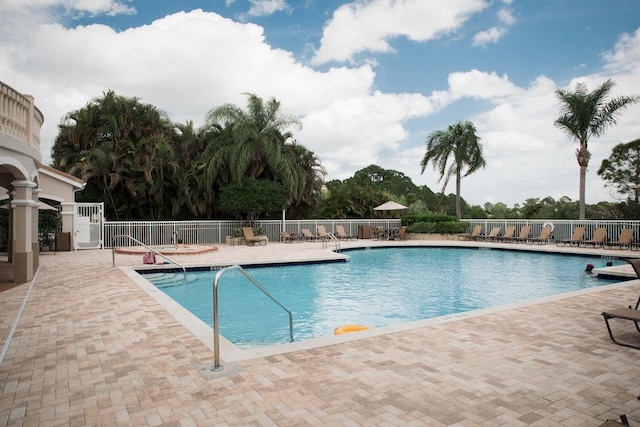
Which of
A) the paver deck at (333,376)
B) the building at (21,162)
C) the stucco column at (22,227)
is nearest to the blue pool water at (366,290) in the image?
the paver deck at (333,376)

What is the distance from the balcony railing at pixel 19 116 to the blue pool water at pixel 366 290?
4457 mm

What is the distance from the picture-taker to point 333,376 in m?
3.64

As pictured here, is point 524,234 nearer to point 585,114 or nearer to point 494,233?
point 494,233

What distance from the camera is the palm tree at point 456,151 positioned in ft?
86.7

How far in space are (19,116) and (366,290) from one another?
8278mm

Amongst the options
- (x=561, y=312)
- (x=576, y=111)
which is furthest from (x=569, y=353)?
(x=576, y=111)

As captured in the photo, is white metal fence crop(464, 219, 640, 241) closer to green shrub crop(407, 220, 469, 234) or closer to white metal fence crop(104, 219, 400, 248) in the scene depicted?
green shrub crop(407, 220, 469, 234)

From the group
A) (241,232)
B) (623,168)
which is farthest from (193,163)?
(623,168)

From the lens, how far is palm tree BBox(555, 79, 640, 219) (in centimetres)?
2061

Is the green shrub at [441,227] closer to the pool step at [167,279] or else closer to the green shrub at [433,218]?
the green shrub at [433,218]

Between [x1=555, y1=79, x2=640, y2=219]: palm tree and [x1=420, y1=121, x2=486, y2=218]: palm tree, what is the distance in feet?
18.9

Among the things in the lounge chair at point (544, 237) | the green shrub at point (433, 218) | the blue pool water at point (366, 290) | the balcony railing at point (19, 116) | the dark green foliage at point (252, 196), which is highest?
the balcony railing at point (19, 116)

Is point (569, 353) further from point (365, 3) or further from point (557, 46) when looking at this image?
point (557, 46)

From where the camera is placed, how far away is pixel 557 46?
15.3 metres
